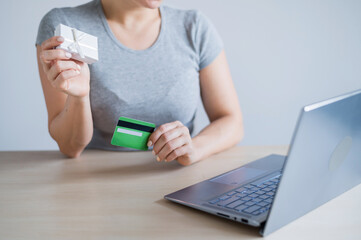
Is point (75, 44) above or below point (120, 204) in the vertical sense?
above

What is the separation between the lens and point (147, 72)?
1285mm

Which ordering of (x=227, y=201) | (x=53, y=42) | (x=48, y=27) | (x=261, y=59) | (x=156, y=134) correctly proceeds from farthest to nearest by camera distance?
(x=261, y=59) < (x=48, y=27) < (x=156, y=134) < (x=53, y=42) < (x=227, y=201)

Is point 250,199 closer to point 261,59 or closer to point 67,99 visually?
point 67,99

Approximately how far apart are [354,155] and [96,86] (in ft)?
2.67

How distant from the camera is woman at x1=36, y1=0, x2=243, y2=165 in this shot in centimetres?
121

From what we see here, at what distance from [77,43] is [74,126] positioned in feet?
1.09

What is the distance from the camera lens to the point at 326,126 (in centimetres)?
57

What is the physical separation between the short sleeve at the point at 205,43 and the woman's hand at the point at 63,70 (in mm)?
472

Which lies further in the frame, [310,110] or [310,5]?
[310,5]

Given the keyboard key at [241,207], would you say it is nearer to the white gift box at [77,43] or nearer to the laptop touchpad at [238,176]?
→ the laptop touchpad at [238,176]

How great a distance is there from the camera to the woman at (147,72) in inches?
47.6

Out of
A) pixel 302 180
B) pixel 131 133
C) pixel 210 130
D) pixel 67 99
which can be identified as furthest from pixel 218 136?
pixel 302 180

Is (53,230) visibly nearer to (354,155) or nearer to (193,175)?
(193,175)

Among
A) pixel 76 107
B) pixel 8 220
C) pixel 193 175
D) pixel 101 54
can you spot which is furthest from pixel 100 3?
pixel 8 220
